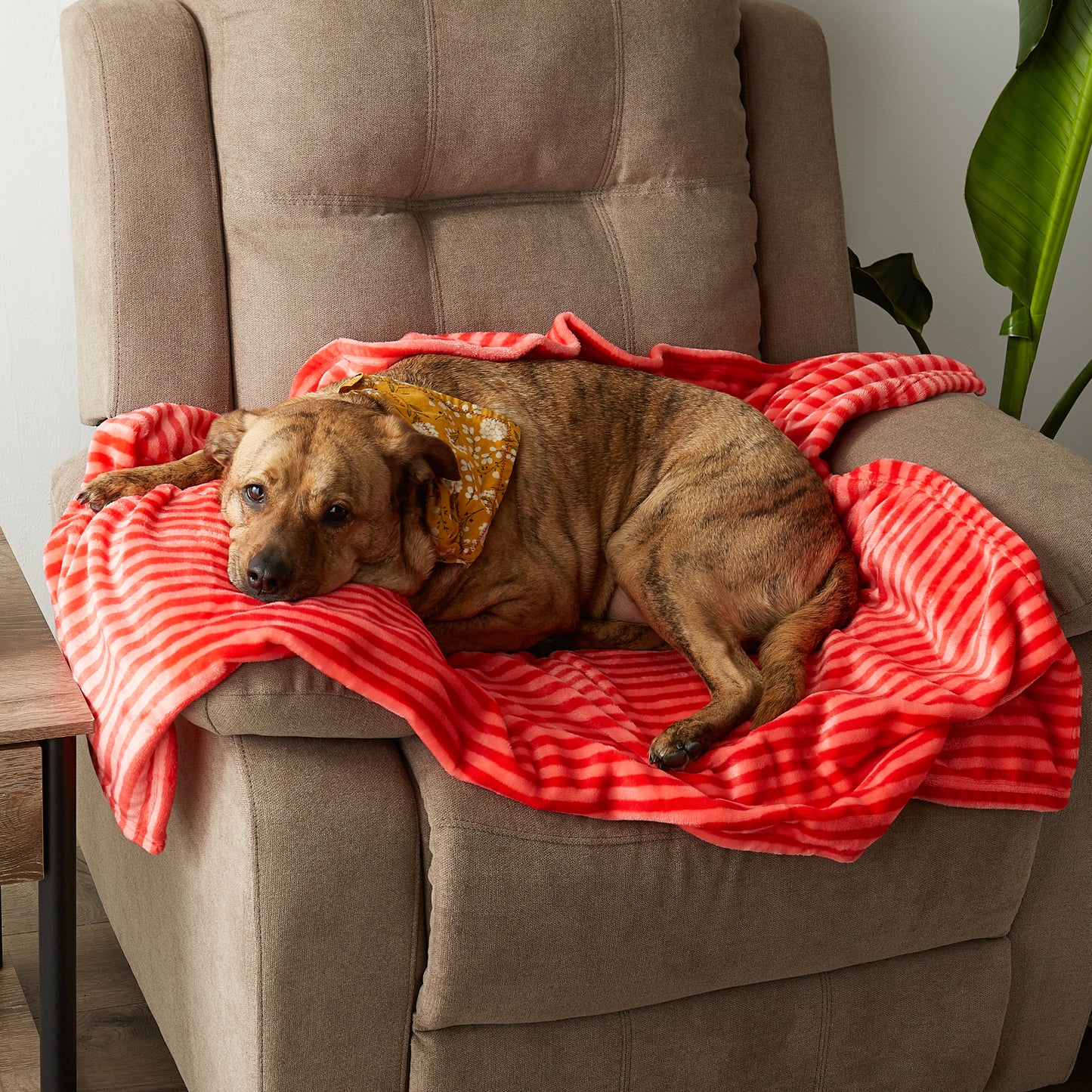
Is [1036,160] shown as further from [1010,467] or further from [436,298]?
[436,298]

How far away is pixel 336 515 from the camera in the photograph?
6.25ft

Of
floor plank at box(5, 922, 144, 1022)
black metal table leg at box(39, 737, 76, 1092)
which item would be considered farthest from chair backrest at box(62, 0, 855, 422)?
floor plank at box(5, 922, 144, 1022)

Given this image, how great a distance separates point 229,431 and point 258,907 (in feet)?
2.81

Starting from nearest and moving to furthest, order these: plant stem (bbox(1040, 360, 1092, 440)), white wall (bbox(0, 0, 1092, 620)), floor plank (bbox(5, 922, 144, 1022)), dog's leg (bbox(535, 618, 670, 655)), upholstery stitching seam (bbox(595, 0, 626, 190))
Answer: floor plank (bbox(5, 922, 144, 1022)) < dog's leg (bbox(535, 618, 670, 655)) < upholstery stitching seam (bbox(595, 0, 626, 190)) < white wall (bbox(0, 0, 1092, 620)) < plant stem (bbox(1040, 360, 1092, 440))

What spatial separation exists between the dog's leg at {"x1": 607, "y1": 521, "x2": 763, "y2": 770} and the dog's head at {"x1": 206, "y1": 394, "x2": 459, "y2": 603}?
403mm

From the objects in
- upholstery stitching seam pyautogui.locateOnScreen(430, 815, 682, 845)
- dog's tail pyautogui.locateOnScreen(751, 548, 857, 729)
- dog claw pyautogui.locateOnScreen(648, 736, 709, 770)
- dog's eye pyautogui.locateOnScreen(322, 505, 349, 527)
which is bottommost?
upholstery stitching seam pyautogui.locateOnScreen(430, 815, 682, 845)

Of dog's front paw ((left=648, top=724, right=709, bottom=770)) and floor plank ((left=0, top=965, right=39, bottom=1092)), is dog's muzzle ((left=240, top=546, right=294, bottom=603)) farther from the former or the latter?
floor plank ((left=0, top=965, right=39, bottom=1092))

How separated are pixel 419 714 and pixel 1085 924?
1235mm

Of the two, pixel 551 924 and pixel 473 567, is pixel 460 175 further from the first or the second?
pixel 551 924

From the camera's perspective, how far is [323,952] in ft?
5.10

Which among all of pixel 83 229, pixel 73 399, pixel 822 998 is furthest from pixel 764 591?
pixel 73 399

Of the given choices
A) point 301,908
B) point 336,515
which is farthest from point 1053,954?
point 336,515

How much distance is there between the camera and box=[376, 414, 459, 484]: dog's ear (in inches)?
76.7

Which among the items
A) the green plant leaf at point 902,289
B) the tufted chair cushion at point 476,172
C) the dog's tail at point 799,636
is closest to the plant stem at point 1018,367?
the green plant leaf at point 902,289
